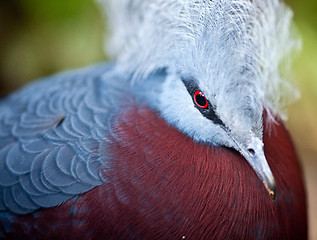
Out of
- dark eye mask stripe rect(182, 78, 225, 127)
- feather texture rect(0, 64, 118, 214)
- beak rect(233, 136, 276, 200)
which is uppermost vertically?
feather texture rect(0, 64, 118, 214)

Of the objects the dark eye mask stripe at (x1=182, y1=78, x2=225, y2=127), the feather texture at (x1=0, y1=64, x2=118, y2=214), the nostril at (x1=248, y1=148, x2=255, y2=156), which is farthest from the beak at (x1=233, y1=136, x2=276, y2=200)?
the feather texture at (x1=0, y1=64, x2=118, y2=214)

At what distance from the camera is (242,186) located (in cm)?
140

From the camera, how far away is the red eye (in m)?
1.33

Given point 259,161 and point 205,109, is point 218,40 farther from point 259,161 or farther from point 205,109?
point 259,161

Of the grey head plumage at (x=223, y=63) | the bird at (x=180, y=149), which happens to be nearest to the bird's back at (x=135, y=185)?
the bird at (x=180, y=149)

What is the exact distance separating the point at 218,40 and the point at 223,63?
3.5 inches

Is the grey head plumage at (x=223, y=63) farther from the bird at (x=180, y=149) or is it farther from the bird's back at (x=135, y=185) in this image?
the bird's back at (x=135, y=185)

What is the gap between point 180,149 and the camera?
1.44 metres

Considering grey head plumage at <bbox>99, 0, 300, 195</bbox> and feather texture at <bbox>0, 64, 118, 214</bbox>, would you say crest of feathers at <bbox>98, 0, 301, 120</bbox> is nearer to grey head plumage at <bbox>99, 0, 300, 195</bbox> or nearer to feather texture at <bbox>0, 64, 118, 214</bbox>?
grey head plumage at <bbox>99, 0, 300, 195</bbox>

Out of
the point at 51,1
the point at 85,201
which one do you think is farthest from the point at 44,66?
the point at 85,201

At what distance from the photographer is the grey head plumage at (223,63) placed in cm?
127

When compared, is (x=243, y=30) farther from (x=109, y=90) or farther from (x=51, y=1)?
(x=51, y=1)

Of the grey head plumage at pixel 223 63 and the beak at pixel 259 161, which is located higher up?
the grey head plumage at pixel 223 63

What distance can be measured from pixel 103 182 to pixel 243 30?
0.80 meters
